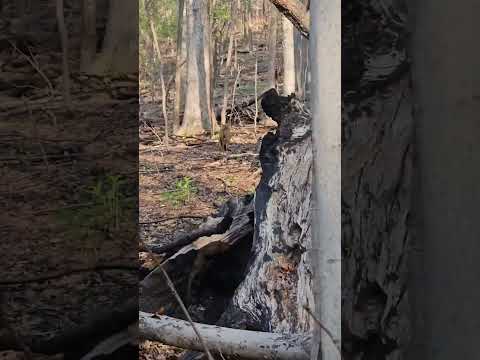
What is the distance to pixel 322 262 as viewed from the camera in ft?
6.23

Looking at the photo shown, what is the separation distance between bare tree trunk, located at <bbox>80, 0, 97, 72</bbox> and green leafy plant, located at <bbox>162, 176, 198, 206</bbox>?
19.7 feet

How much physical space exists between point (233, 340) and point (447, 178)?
179 cm

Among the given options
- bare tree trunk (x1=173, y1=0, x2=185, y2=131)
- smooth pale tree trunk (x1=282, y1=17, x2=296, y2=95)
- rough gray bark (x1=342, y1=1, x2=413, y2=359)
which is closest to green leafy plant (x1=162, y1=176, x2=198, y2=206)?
bare tree trunk (x1=173, y1=0, x2=185, y2=131)

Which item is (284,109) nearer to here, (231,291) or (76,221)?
(231,291)

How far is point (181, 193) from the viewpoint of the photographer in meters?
7.28

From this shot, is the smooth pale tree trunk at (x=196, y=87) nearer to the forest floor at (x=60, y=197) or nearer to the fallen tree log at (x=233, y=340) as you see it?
the fallen tree log at (x=233, y=340)

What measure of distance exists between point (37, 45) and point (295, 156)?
8.26 feet

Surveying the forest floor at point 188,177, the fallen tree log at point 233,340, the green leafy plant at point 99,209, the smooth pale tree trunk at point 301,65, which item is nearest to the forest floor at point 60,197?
the green leafy plant at point 99,209

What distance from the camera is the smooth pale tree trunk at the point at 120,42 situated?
3.79ft

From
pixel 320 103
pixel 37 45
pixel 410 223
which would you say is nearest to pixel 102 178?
pixel 37 45

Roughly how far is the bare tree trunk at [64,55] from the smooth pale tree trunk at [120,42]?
50 millimetres

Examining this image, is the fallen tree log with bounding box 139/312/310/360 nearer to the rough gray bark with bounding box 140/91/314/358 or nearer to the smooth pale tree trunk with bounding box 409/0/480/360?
the rough gray bark with bounding box 140/91/314/358

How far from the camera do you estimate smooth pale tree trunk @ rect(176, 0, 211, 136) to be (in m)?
10.9

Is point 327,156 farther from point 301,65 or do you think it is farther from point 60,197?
point 301,65
